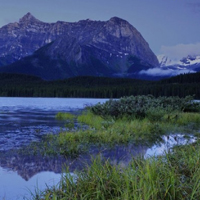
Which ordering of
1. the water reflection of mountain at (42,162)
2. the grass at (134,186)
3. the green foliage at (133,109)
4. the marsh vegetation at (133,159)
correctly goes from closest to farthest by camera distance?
the grass at (134,186)
the marsh vegetation at (133,159)
the water reflection of mountain at (42,162)
the green foliage at (133,109)

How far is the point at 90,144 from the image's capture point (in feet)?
55.1

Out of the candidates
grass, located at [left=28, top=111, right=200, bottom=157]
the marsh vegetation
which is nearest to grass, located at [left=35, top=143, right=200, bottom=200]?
the marsh vegetation

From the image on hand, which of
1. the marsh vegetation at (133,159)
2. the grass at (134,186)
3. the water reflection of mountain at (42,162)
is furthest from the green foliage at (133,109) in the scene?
the grass at (134,186)

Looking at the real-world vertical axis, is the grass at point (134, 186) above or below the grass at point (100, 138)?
above

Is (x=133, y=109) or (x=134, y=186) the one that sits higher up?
(x=133, y=109)

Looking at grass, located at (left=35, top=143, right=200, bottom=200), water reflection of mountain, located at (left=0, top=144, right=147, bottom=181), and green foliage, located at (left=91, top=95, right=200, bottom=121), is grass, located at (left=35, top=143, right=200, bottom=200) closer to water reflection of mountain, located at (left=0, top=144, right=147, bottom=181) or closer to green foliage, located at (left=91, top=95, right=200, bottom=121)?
water reflection of mountain, located at (left=0, top=144, right=147, bottom=181)

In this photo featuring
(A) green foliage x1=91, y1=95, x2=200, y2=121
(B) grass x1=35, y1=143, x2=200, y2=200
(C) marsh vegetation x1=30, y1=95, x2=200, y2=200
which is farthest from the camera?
(A) green foliage x1=91, y1=95, x2=200, y2=121

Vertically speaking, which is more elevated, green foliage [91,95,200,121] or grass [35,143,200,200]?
green foliage [91,95,200,121]

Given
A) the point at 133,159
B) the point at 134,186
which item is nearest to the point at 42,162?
the point at 133,159

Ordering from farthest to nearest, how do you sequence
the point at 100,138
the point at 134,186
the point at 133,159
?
the point at 100,138
the point at 133,159
the point at 134,186

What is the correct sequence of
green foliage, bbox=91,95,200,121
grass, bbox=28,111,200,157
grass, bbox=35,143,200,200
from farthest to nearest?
green foliage, bbox=91,95,200,121
grass, bbox=28,111,200,157
grass, bbox=35,143,200,200

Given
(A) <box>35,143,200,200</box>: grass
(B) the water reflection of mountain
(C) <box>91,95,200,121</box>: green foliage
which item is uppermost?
(C) <box>91,95,200,121</box>: green foliage

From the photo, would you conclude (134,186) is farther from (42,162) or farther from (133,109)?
(133,109)

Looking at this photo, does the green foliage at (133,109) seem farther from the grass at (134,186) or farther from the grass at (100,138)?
the grass at (134,186)
